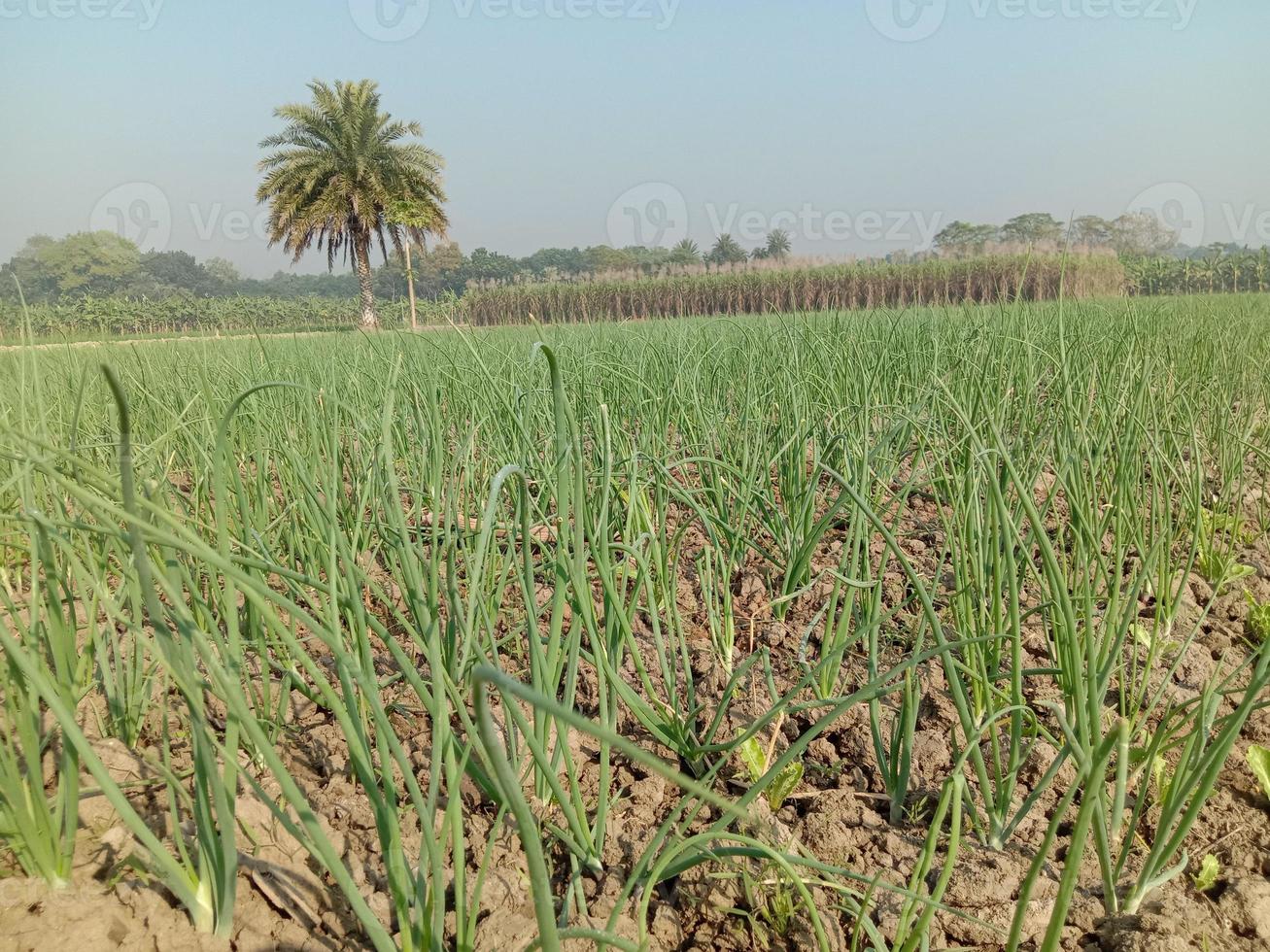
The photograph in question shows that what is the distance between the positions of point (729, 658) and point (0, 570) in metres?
1.23

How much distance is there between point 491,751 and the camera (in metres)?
0.35

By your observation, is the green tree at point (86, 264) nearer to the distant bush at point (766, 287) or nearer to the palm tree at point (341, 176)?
the palm tree at point (341, 176)

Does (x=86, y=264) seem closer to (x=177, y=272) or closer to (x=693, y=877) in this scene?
(x=177, y=272)

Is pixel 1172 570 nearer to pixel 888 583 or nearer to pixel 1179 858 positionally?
pixel 888 583

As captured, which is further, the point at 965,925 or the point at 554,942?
the point at 965,925

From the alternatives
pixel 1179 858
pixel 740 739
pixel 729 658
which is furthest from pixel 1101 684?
pixel 729 658

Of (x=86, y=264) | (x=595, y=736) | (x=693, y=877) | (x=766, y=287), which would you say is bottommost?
(x=693, y=877)

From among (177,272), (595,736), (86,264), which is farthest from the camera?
(177,272)

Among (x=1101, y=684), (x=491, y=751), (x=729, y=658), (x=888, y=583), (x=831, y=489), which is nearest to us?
(x=491, y=751)

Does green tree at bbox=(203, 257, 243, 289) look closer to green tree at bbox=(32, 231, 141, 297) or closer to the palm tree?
green tree at bbox=(32, 231, 141, 297)

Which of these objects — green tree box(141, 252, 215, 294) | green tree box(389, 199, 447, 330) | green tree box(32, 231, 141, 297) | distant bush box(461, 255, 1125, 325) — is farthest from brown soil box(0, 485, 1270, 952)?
green tree box(141, 252, 215, 294)

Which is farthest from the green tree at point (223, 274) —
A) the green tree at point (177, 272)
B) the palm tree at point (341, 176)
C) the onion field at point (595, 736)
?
the onion field at point (595, 736)

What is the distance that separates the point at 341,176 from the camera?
23.2 metres

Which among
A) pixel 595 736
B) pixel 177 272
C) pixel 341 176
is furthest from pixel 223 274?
pixel 595 736
